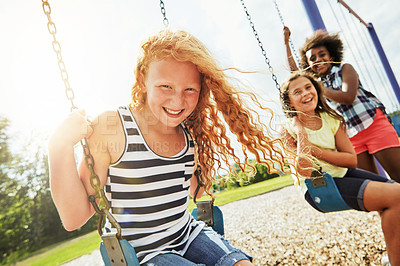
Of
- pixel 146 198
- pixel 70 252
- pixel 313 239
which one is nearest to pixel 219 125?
pixel 146 198

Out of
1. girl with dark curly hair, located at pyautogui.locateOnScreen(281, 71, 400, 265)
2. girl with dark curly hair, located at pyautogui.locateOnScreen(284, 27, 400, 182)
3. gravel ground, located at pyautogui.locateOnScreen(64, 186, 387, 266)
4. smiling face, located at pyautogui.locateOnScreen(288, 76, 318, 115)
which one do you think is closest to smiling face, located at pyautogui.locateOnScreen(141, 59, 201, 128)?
girl with dark curly hair, located at pyautogui.locateOnScreen(281, 71, 400, 265)

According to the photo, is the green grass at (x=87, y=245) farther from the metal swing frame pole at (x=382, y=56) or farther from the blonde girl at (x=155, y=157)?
the blonde girl at (x=155, y=157)

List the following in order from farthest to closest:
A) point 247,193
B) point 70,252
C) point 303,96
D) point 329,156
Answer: point 247,193
point 70,252
point 303,96
point 329,156

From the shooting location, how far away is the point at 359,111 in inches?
93.4

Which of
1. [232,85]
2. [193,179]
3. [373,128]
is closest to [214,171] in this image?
[193,179]

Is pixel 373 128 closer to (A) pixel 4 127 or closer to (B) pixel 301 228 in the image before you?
(B) pixel 301 228

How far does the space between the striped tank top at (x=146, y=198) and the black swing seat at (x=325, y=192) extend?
834 millimetres

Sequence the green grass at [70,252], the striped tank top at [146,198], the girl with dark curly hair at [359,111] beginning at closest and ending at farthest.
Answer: the striped tank top at [146,198], the girl with dark curly hair at [359,111], the green grass at [70,252]

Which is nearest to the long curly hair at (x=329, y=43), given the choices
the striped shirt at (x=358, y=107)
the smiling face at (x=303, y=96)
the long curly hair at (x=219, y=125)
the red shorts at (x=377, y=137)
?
the striped shirt at (x=358, y=107)

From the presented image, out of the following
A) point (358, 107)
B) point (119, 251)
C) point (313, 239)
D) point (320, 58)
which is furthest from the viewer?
point (313, 239)

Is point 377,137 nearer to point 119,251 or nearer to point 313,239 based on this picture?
point 313,239

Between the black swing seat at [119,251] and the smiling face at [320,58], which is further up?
the smiling face at [320,58]

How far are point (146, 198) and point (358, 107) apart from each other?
7.13ft

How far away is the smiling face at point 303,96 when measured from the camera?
84.1 inches
